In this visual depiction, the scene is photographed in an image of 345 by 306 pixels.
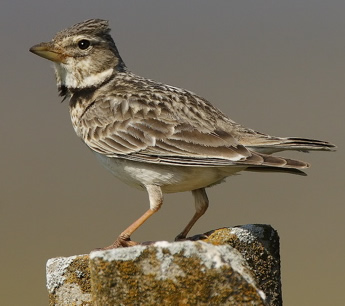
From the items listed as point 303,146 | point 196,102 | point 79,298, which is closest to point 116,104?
point 196,102

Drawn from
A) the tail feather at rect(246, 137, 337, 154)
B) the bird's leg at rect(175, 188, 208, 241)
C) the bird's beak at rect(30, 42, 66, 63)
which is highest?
the bird's beak at rect(30, 42, 66, 63)

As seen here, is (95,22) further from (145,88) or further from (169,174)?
(169,174)


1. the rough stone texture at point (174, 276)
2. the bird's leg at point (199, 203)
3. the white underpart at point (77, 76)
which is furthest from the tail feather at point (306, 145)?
the rough stone texture at point (174, 276)

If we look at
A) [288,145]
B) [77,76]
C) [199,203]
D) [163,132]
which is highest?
[77,76]

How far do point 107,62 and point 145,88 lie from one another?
0.89 meters

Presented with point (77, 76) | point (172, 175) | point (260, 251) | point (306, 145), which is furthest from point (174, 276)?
point (77, 76)

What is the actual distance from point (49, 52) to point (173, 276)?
17.6 feet

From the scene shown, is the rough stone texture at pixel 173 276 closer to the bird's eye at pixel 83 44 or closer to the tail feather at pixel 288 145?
the tail feather at pixel 288 145

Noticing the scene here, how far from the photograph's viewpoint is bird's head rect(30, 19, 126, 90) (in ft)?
26.8

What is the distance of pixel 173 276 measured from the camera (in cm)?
319

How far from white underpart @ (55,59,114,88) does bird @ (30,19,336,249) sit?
1 centimetres

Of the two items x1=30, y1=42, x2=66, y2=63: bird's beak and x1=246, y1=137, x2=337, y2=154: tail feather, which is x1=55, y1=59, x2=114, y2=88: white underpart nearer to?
x1=30, y1=42, x2=66, y2=63: bird's beak

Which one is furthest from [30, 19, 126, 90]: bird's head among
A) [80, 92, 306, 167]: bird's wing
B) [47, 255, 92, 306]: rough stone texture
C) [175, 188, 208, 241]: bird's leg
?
[47, 255, 92, 306]: rough stone texture

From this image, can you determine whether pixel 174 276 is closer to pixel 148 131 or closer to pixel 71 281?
pixel 71 281
